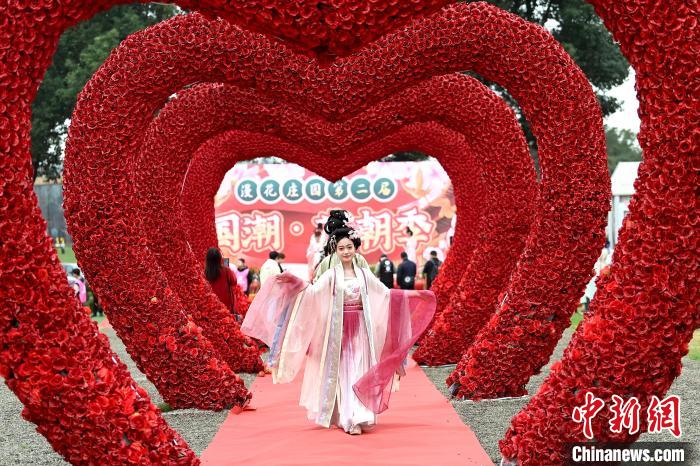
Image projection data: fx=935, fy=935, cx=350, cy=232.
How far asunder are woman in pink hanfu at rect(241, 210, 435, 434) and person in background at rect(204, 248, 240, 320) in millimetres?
3794

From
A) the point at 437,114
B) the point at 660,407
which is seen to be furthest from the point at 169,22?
the point at 660,407

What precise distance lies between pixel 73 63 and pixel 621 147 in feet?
174

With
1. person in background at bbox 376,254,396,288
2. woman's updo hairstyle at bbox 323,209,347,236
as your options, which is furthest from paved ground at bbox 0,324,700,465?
person in background at bbox 376,254,396,288

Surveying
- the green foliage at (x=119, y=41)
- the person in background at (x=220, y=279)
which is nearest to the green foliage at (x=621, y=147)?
the green foliage at (x=119, y=41)

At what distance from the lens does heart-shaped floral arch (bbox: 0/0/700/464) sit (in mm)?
4219

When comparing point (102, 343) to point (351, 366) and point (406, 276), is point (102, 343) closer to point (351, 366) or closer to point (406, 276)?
point (351, 366)

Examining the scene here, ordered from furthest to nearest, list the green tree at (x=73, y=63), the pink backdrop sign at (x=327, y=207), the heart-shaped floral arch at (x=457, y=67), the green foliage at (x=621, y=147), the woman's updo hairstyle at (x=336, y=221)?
the green foliage at (x=621, y=147)
the green tree at (x=73, y=63)
the pink backdrop sign at (x=327, y=207)
the woman's updo hairstyle at (x=336, y=221)
the heart-shaped floral arch at (x=457, y=67)

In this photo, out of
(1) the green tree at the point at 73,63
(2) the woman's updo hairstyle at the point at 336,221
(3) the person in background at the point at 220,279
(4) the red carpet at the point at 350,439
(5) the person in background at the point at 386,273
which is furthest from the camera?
(1) the green tree at the point at 73,63

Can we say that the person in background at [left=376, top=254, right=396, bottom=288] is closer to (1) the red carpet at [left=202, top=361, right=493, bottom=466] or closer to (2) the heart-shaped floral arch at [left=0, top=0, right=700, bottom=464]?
(1) the red carpet at [left=202, top=361, right=493, bottom=466]

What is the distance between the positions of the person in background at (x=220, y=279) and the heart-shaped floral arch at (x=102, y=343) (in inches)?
261

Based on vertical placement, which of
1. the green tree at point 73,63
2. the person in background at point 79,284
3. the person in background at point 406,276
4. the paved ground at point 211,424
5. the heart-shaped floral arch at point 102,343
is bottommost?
the paved ground at point 211,424

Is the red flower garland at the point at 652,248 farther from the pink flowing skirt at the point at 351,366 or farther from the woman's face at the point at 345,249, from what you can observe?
the woman's face at the point at 345,249

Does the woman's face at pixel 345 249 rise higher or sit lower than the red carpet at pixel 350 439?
higher

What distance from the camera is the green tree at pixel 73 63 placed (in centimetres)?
2295
